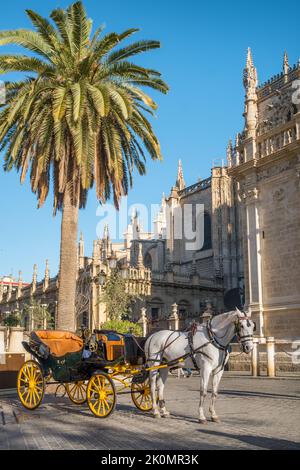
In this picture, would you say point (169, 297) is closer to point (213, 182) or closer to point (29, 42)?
point (213, 182)

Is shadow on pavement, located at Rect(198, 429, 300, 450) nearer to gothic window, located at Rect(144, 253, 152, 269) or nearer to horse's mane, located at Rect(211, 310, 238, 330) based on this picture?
horse's mane, located at Rect(211, 310, 238, 330)

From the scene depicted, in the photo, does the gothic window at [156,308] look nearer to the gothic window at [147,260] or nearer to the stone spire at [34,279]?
the gothic window at [147,260]

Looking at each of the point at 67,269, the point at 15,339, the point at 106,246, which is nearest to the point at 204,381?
the point at 67,269

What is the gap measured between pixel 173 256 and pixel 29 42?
124 ft

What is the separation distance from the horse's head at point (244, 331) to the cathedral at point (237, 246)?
6767mm

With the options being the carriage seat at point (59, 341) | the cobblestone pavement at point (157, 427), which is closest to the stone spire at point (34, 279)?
the cobblestone pavement at point (157, 427)

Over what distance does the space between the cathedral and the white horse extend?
234 inches

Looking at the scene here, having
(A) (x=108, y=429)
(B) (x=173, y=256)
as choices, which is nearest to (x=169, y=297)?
(B) (x=173, y=256)

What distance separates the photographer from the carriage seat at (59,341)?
34.8ft

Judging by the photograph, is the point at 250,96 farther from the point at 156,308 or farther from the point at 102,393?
the point at 102,393

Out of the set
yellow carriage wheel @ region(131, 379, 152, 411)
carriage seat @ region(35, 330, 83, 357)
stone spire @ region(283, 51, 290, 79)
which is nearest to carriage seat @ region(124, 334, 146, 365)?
yellow carriage wheel @ region(131, 379, 152, 411)

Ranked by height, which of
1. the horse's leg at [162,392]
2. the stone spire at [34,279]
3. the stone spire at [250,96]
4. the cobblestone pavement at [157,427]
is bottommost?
the cobblestone pavement at [157,427]

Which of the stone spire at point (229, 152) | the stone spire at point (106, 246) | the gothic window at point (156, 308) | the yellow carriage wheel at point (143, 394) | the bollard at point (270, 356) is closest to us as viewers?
the yellow carriage wheel at point (143, 394)

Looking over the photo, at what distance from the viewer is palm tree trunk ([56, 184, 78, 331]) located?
542 inches
